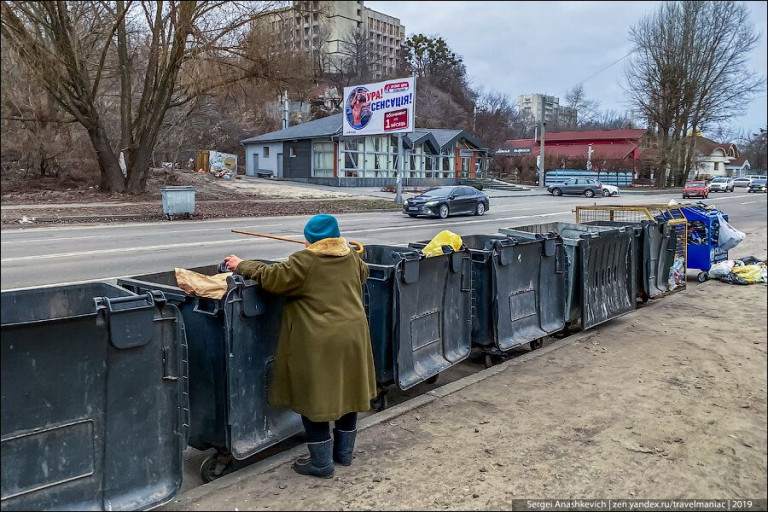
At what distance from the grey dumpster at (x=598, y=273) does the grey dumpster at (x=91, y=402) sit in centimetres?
425

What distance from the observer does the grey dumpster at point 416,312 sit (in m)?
4.28

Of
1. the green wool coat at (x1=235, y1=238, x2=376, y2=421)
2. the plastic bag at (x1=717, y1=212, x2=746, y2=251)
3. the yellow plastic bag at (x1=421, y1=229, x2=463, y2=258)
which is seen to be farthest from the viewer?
the plastic bag at (x1=717, y1=212, x2=746, y2=251)

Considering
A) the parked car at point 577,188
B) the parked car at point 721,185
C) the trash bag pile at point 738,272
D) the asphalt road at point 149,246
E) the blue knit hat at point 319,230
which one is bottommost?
the trash bag pile at point 738,272

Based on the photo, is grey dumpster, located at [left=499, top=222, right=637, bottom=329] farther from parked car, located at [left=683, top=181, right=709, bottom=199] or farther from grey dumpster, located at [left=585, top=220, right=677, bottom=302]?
parked car, located at [left=683, top=181, right=709, bottom=199]

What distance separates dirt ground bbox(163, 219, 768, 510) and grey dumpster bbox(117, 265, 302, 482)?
0.25 meters

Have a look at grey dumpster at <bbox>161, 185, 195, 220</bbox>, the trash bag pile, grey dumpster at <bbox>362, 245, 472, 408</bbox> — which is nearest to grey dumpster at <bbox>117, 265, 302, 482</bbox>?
grey dumpster at <bbox>362, 245, 472, 408</bbox>

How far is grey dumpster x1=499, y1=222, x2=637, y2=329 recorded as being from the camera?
20.5 ft

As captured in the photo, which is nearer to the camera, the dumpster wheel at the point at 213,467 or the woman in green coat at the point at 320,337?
the woman in green coat at the point at 320,337

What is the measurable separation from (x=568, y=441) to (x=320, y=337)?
178 centimetres

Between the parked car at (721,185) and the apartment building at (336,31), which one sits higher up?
the parked car at (721,185)

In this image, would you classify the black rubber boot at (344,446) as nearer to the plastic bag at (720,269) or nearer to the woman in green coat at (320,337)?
the woman in green coat at (320,337)

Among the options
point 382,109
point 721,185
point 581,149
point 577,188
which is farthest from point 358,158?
point 721,185

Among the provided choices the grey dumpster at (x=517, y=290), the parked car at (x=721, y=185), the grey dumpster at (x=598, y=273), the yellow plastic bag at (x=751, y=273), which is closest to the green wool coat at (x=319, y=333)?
the grey dumpster at (x=517, y=290)

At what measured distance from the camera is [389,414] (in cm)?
419
